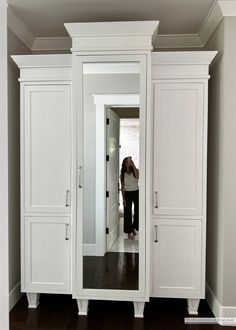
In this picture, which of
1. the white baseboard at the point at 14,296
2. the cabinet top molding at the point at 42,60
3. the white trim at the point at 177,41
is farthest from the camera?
the white trim at the point at 177,41

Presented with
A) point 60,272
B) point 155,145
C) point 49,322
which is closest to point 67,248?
point 60,272

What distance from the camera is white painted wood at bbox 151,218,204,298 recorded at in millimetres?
2605

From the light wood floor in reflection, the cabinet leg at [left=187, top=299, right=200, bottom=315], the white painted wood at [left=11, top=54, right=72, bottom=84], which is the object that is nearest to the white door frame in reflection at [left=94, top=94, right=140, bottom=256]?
the light wood floor in reflection

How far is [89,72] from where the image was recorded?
8.29 ft

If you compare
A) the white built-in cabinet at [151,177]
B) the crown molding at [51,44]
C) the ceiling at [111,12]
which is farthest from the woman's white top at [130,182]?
the crown molding at [51,44]

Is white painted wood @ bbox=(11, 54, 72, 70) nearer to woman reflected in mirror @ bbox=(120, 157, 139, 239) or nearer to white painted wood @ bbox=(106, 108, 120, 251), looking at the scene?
white painted wood @ bbox=(106, 108, 120, 251)

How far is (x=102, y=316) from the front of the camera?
2.64 m

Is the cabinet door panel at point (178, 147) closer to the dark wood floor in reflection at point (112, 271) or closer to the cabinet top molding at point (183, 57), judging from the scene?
the cabinet top molding at point (183, 57)

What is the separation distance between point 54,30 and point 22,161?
4.51ft

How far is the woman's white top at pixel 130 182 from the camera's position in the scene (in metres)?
2.57

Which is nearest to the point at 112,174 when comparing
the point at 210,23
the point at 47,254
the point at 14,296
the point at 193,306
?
the point at 47,254

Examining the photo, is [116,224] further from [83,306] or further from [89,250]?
[83,306]

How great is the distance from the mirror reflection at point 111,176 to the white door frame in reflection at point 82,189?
0.13ft

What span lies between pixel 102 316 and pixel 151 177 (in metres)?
1.28
